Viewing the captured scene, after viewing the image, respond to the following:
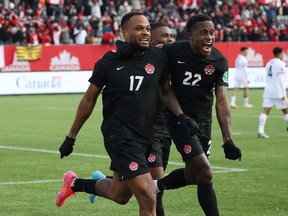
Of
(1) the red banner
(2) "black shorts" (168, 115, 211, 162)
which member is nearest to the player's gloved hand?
(2) "black shorts" (168, 115, 211, 162)

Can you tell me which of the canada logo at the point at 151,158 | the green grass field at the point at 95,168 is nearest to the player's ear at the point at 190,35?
the canada logo at the point at 151,158

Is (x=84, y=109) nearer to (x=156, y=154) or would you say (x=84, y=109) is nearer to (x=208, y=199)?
(x=156, y=154)

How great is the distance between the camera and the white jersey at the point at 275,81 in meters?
22.4

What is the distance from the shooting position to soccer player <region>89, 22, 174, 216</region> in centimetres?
987

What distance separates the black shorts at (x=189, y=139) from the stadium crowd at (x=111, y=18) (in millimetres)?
31428

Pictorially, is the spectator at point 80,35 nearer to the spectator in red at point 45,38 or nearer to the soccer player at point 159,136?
the spectator in red at point 45,38

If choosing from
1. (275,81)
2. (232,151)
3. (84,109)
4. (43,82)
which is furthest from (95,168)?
(43,82)

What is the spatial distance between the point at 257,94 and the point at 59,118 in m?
14.5

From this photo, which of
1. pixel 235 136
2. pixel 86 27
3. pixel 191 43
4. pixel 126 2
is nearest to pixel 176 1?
pixel 126 2

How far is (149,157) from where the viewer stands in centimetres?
973

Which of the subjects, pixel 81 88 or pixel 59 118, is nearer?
pixel 59 118

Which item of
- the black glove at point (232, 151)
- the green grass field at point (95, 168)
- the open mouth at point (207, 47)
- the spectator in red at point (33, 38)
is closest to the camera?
the black glove at point (232, 151)

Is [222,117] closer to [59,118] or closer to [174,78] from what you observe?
[174,78]

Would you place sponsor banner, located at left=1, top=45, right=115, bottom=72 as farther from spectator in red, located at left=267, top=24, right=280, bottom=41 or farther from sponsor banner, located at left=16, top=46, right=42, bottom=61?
spectator in red, located at left=267, top=24, right=280, bottom=41
